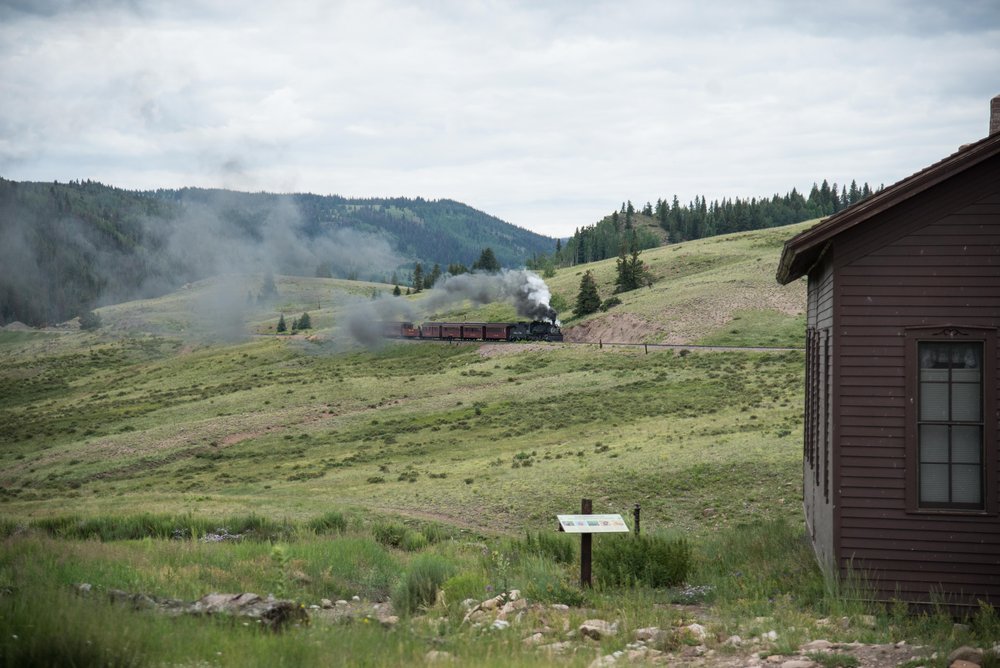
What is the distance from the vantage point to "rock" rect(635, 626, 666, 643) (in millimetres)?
10413

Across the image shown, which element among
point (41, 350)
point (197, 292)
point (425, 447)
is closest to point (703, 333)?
point (425, 447)

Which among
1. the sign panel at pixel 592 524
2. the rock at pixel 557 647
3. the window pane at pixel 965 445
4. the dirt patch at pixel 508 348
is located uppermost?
the window pane at pixel 965 445

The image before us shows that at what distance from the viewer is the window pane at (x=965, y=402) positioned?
485 inches

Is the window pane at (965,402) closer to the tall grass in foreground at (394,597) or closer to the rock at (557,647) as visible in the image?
the tall grass in foreground at (394,597)

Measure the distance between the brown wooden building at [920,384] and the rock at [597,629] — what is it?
3796 millimetres

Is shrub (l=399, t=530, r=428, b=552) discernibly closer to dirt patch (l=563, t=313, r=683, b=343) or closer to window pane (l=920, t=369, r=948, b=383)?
window pane (l=920, t=369, r=948, b=383)

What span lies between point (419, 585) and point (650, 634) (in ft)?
12.5

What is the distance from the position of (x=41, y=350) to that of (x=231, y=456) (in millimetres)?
95034

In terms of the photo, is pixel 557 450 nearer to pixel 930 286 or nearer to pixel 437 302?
pixel 930 286

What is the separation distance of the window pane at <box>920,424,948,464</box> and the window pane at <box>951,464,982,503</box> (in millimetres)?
235

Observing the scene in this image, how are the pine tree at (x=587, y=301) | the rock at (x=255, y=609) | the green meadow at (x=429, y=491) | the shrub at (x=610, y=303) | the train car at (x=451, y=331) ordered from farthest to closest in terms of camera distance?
the pine tree at (x=587, y=301)
the shrub at (x=610, y=303)
the train car at (x=451, y=331)
the green meadow at (x=429, y=491)
the rock at (x=255, y=609)

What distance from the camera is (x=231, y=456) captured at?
152 ft

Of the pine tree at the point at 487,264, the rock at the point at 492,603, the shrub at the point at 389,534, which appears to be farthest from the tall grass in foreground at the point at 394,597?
the pine tree at the point at 487,264

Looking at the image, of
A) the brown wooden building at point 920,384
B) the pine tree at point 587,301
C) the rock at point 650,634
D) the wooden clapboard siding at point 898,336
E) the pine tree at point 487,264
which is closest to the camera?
the rock at point 650,634
